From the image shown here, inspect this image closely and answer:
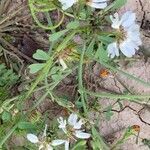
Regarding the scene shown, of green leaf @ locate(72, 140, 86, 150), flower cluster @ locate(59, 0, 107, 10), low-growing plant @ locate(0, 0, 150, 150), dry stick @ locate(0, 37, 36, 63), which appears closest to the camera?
flower cluster @ locate(59, 0, 107, 10)

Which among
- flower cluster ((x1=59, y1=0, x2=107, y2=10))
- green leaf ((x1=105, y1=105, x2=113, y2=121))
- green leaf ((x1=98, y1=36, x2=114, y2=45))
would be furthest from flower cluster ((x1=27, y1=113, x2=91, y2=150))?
flower cluster ((x1=59, y1=0, x2=107, y2=10))

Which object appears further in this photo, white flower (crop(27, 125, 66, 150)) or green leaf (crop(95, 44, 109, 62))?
white flower (crop(27, 125, 66, 150))

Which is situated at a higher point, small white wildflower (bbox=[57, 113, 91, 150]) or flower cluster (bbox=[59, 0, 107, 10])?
flower cluster (bbox=[59, 0, 107, 10])

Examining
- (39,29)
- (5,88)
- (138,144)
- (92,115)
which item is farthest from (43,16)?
(138,144)

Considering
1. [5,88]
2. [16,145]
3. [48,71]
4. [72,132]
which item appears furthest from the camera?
[16,145]

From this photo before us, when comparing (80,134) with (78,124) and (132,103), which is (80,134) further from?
(132,103)

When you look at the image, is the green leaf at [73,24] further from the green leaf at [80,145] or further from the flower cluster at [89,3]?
the green leaf at [80,145]

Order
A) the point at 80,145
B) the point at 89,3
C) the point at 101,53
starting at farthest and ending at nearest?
the point at 80,145, the point at 101,53, the point at 89,3

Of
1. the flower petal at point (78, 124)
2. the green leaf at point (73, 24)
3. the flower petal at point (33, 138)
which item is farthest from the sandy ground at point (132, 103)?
the green leaf at point (73, 24)

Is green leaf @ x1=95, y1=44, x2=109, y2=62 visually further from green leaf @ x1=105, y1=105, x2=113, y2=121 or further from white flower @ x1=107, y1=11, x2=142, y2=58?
green leaf @ x1=105, y1=105, x2=113, y2=121

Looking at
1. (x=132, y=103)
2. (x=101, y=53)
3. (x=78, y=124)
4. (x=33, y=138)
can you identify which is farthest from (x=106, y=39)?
(x=132, y=103)

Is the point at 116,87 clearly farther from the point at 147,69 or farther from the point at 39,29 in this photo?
the point at 39,29
